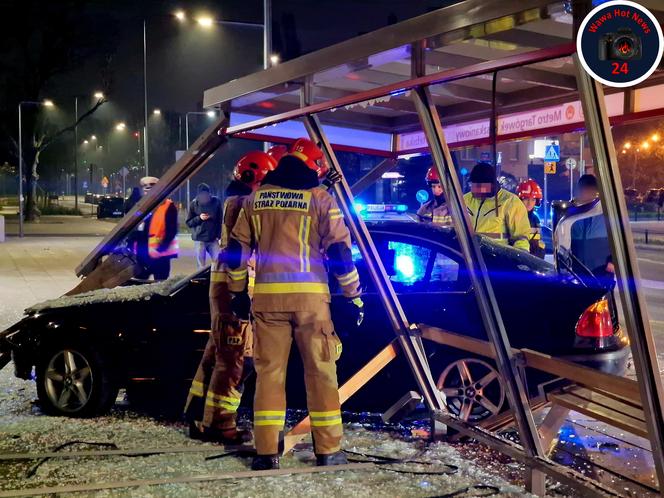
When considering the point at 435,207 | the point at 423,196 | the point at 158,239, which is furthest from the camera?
the point at 423,196

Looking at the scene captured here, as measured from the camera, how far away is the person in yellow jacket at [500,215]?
7098mm

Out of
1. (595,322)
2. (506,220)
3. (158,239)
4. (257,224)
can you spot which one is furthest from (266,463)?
(158,239)

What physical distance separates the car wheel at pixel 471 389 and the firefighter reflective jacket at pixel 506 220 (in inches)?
76.4

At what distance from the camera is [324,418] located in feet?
15.2

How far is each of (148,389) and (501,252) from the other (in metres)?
2.65

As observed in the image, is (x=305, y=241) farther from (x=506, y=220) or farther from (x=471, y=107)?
(x=506, y=220)

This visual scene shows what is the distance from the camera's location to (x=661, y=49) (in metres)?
3.12

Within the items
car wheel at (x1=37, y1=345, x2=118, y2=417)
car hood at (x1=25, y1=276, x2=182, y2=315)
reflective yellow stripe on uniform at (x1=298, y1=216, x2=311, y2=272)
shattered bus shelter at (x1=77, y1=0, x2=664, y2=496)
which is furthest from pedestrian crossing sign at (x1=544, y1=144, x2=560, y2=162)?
reflective yellow stripe on uniform at (x1=298, y1=216, x2=311, y2=272)

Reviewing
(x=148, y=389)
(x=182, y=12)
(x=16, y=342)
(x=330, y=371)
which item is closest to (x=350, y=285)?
(x=330, y=371)

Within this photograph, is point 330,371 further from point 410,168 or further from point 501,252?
point 410,168

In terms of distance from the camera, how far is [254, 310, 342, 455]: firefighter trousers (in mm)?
4578

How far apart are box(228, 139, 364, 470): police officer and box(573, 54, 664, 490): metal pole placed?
1699 millimetres

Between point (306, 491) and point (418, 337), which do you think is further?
point (418, 337)

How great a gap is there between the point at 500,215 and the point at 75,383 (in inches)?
148
